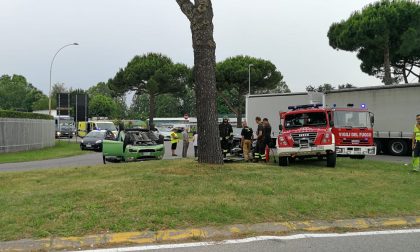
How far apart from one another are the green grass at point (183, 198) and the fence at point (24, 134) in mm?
17822

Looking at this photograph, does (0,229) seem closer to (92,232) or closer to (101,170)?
(92,232)

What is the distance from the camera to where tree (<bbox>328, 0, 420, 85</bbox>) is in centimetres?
3709

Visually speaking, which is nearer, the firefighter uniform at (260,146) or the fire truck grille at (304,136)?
the fire truck grille at (304,136)

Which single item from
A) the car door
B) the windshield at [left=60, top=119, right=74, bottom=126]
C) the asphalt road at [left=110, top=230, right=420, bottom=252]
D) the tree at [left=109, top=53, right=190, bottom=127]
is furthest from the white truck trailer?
the windshield at [left=60, top=119, right=74, bottom=126]

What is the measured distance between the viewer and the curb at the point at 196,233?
6.19 metres

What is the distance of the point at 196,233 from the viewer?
6695mm

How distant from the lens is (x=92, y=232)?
6605mm

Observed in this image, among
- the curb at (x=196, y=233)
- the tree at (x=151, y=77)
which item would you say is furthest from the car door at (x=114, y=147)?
the tree at (x=151, y=77)

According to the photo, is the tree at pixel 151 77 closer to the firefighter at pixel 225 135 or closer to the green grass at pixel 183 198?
the firefighter at pixel 225 135

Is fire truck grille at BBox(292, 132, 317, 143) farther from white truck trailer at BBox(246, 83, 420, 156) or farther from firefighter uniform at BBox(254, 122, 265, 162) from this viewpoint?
white truck trailer at BBox(246, 83, 420, 156)

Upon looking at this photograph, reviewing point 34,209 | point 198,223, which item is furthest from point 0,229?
point 198,223

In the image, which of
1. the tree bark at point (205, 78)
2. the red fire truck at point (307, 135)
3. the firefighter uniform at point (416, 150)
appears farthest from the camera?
the red fire truck at point (307, 135)

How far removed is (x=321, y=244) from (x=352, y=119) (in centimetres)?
1421

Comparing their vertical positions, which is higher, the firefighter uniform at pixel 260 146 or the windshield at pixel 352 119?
the windshield at pixel 352 119
